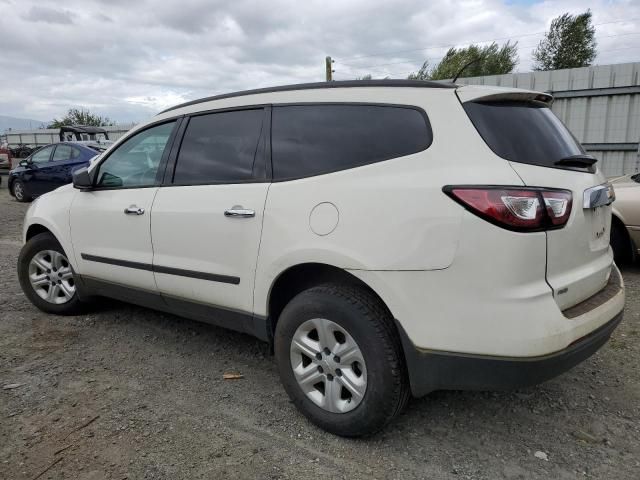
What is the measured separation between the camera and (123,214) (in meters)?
3.55

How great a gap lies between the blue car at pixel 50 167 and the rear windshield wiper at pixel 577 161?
10971mm

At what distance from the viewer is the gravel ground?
2357 millimetres

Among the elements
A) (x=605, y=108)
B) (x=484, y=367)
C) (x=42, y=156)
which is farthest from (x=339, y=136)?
(x=42, y=156)

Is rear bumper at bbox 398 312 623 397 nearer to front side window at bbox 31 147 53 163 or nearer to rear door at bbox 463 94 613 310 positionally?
rear door at bbox 463 94 613 310

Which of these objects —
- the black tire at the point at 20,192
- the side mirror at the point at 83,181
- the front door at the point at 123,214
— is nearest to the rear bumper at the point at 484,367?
the front door at the point at 123,214

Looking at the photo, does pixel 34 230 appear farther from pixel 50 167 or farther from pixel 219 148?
pixel 50 167

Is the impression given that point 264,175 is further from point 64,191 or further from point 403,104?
point 64,191

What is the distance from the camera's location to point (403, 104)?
Result: 8.04 feet

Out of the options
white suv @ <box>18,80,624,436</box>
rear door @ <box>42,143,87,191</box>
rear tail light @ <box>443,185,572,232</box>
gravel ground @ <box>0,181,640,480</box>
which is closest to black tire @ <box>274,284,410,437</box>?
white suv @ <box>18,80,624,436</box>

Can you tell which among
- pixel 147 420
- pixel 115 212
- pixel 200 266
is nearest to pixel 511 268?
pixel 200 266

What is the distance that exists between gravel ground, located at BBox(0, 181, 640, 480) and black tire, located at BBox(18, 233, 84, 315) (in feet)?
1.84

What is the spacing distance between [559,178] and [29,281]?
4331 millimetres

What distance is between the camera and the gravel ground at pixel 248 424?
236 cm

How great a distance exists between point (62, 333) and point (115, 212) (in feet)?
3.96
